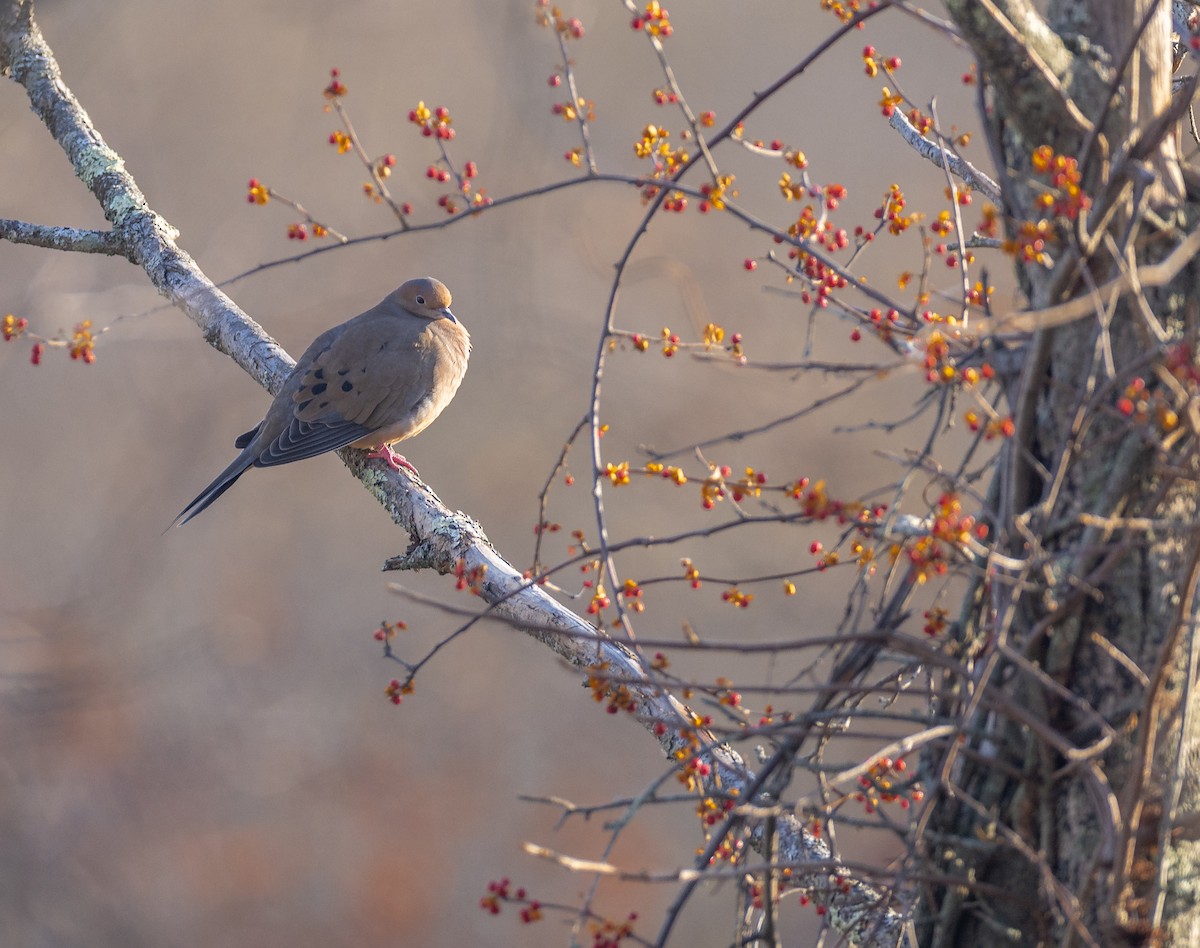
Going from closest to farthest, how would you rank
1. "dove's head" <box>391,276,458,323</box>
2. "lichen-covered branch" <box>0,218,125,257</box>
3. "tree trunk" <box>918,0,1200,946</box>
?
1. "tree trunk" <box>918,0,1200,946</box>
2. "lichen-covered branch" <box>0,218,125,257</box>
3. "dove's head" <box>391,276,458,323</box>

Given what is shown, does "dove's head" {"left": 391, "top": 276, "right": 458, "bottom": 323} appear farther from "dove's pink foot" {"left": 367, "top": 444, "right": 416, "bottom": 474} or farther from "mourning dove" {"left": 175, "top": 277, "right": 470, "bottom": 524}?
"dove's pink foot" {"left": 367, "top": 444, "right": 416, "bottom": 474}

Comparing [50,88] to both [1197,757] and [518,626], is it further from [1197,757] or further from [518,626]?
[1197,757]

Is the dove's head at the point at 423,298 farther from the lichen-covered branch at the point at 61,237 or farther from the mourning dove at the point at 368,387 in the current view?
the lichen-covered branch at the point at 61,237

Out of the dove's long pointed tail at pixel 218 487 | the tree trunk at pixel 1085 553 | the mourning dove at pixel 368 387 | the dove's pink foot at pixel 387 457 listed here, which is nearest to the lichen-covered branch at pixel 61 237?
the mourning dove at pixel 368 387

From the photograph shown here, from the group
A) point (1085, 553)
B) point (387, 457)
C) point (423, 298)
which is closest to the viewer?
point (1085, 553)

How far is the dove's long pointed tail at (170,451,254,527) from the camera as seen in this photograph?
3.95 meters

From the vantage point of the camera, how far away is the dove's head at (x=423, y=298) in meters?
4.59

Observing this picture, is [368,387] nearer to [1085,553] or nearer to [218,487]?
[218,487]

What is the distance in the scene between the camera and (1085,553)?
1.59 metres

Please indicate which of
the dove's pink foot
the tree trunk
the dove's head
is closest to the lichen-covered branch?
the dove's pink foot

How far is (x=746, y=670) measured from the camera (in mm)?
8906

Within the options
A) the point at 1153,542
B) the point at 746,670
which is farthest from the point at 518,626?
the point at 746,670

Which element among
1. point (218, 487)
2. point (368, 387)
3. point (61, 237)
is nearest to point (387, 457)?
point (368, 387)

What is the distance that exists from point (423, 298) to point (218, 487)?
1117 millimetres
